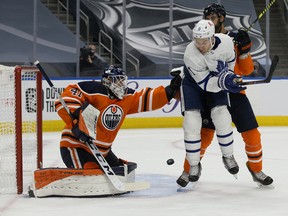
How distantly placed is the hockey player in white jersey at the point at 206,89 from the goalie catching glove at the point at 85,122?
490mm

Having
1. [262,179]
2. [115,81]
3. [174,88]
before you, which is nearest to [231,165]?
[262,179]

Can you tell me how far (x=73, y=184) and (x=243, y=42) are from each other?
1.22 m

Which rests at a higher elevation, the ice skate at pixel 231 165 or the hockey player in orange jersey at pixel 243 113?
the hockey player in orange jersey at pixel 243 113

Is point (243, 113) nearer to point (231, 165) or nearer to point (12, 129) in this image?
Answer: point (231, 165)

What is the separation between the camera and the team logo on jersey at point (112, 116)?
13.6 feet

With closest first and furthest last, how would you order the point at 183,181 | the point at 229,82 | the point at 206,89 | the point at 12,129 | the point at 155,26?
the point at 229,82 < the point at 206,89 < the point at 183,181 < the point at 12,129 < the point at 155,26

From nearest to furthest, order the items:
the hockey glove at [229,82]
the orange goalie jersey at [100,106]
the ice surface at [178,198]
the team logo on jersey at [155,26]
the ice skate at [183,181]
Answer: the ice surface at [178,198]
the hockey glove at [229,82]
the orange goalie jersey at [100,106]
the ice skate at [183,181]
the team logo on jersey at [155,26]

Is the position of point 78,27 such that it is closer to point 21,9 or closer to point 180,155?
point 21,9

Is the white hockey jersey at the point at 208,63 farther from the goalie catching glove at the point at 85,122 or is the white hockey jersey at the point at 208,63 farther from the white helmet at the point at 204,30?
the goalie catching glove at the point at 85,122

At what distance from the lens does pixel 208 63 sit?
4066 millimetres

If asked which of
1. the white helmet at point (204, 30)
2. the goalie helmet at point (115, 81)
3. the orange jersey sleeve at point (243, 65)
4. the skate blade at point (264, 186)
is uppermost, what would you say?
the white helmet at point (204, 30)

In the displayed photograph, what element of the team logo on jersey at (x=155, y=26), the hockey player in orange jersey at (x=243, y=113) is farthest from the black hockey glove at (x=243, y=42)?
the team logo on jersey at (x=155, y=26)

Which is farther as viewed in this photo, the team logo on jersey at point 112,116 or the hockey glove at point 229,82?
the team logo on jersey at point 112,116

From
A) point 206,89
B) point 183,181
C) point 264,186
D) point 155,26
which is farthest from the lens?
point 155,26
